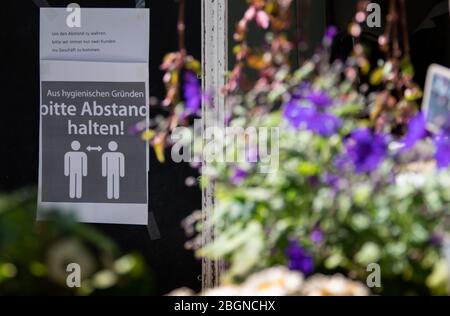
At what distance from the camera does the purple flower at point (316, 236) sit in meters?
2.26

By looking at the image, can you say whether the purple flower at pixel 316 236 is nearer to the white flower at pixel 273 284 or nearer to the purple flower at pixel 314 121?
the white flower at pixel 273 284

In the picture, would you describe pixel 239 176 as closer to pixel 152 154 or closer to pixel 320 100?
pixel 320 100

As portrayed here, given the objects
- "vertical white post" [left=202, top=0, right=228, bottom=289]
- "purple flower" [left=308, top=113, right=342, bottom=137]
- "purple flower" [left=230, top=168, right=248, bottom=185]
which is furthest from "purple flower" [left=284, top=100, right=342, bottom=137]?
A: "vertical white post" [left=202, top=0, right=228, bottom=289]

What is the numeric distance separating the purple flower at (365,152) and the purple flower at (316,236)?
0.63 feet

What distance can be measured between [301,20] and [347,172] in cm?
248

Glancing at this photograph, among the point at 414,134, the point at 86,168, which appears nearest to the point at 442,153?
the point at 414,134

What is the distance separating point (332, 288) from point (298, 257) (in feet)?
0.49

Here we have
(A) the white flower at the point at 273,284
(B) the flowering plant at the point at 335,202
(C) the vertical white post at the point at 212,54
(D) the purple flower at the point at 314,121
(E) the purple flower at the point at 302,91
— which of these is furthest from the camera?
(C) the vertical white post at the point at 212,54

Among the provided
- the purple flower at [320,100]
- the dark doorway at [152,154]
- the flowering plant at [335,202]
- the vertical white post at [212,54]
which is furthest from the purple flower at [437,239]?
the dark doorway at [152,154]

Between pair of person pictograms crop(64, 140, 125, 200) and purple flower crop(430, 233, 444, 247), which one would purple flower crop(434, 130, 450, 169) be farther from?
pair of person pictograms crop(64, 140, 125, 200)

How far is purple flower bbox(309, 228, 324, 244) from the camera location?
2258 millimetres

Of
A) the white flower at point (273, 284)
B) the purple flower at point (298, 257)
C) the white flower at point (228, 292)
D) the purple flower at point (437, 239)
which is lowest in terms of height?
the white flower at point (228, 292)

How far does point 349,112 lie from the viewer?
2.49 m

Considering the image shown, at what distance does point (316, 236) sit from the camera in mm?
2258
